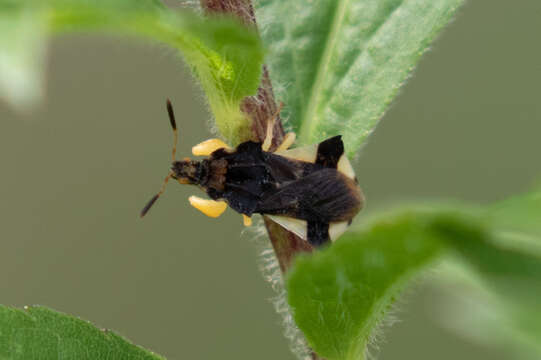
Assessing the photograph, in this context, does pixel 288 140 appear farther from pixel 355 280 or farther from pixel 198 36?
pixel 355 280

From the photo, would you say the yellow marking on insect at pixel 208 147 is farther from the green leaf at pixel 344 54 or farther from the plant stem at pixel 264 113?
the plant stem at pixel 264 113

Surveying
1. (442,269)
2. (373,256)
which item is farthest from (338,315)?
(373,256)

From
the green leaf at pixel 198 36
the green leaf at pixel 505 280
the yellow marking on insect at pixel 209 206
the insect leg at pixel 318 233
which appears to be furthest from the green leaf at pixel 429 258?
the yellow marking on insect at pixel 209 206

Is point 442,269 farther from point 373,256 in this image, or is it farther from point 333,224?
point 333,224

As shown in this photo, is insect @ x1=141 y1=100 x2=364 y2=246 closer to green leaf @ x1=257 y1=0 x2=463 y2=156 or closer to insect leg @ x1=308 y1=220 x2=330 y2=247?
insect leg @ x1=308 y1=220 x2=330 y2=247

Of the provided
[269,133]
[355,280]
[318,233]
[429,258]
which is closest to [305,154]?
[318,233]

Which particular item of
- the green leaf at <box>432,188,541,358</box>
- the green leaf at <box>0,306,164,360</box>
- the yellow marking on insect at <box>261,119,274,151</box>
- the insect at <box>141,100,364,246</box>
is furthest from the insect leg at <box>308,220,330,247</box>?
the green leaf at <box>432,188,541,358</box>
